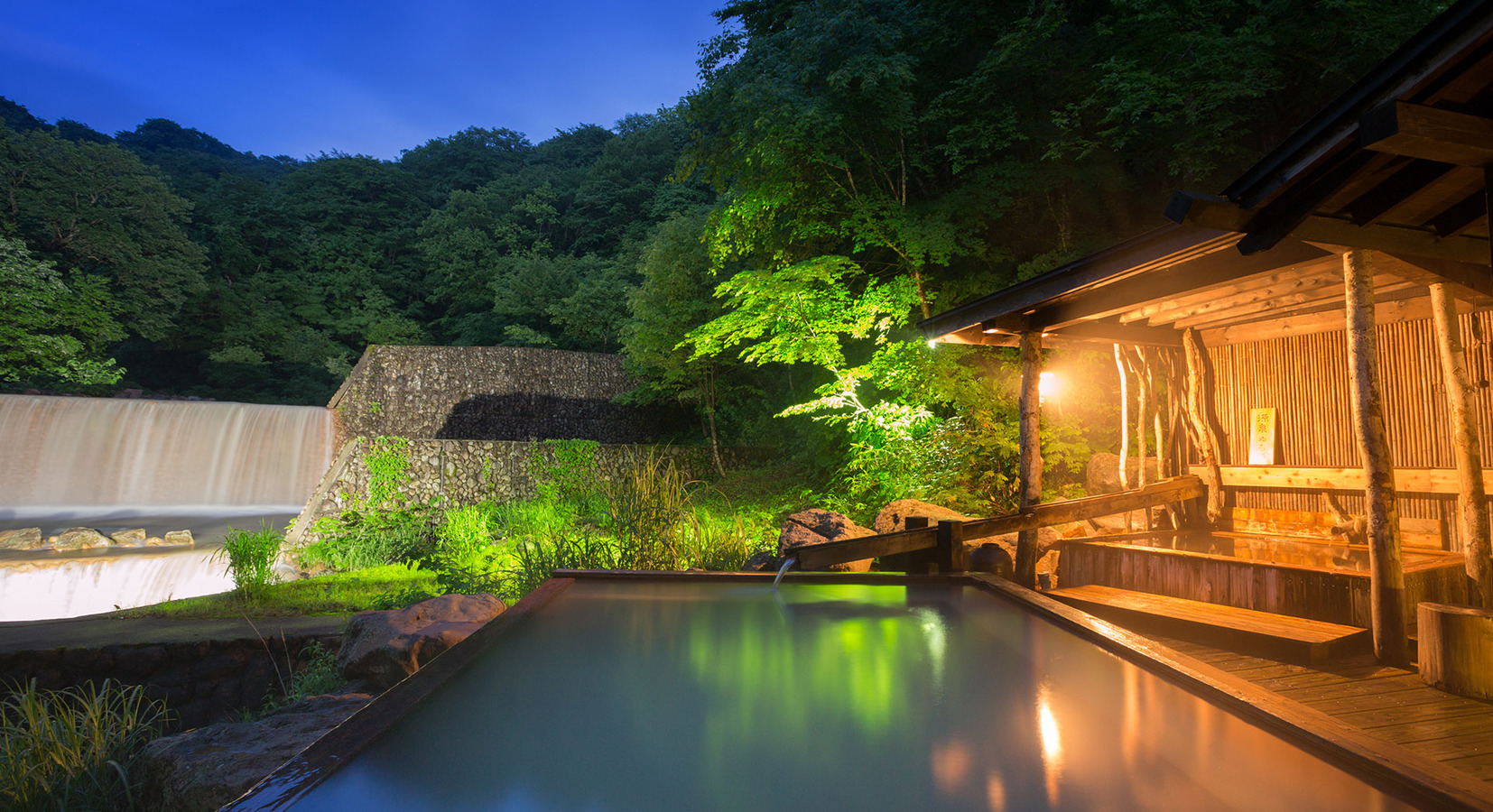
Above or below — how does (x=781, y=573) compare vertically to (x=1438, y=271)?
below

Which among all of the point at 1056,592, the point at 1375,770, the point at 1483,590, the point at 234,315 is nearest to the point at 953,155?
the point at 1056,592

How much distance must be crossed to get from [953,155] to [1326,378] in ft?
13.5

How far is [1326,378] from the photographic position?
520cm

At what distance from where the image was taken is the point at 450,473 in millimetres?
10430

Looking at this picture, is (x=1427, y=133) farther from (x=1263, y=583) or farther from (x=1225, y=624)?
(x=1263, y=583)

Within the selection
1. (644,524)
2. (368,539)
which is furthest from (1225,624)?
(368,539)

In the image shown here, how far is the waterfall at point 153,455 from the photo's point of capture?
37.8ft

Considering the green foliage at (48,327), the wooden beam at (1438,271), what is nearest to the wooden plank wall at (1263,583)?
the wooden beam at (1438,271)

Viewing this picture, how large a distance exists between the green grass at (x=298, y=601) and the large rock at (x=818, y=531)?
3378 mm

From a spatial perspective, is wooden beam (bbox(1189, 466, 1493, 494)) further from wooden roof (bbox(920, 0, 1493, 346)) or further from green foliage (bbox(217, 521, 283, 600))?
green foliage (bbox(217, 521, 283, 600))

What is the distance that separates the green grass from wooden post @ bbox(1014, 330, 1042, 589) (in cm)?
497

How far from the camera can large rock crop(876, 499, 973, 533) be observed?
6016mm

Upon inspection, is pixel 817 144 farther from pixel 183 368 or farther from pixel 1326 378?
pixel 183 368

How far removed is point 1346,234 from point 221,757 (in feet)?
16.0
